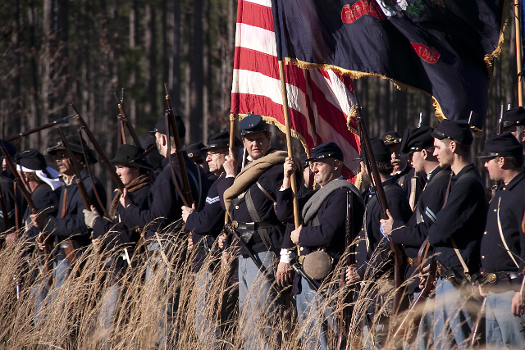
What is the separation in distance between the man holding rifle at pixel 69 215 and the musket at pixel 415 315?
346 cm

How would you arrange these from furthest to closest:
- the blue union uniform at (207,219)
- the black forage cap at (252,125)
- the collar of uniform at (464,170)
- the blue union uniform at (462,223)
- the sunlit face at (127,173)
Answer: the sunlit face at (127,173) < the blue union uniform at (207,219) < the black forage cap at (252,125) < the collar of uniform at (464,170) < the blue union uniform at (462,223)

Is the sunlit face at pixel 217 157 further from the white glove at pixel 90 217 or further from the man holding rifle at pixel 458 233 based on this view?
the man holding rifle at pixel 458 233

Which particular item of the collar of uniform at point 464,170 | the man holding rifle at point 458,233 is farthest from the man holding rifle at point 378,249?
the collar of uniform at point 464,170

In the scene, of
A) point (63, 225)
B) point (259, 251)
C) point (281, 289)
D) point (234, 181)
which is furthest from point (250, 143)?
point (63, 225)

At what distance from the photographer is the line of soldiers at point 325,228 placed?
166 inches

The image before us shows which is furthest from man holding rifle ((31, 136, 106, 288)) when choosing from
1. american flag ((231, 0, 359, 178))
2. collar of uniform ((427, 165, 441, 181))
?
collar of uniform ((427, 165, 441, 181))

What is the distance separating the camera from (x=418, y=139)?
5.30 meters

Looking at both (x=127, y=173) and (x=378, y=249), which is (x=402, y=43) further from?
(x=127, y=173)

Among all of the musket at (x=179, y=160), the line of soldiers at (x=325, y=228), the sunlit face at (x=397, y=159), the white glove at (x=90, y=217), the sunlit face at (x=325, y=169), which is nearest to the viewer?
the line of soldiers at (x=325, y=228)

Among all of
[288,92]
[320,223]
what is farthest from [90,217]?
[320,223]

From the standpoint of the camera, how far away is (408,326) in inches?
155

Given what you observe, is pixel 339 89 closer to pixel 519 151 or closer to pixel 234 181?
pixel 234 181

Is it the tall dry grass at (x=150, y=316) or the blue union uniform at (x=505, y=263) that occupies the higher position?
the blue union uniform at (x=505, y=263)

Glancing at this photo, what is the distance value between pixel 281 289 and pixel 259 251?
0.36m
